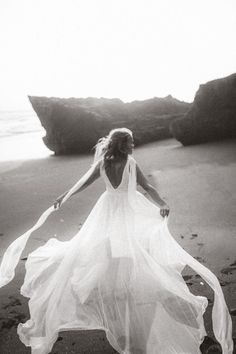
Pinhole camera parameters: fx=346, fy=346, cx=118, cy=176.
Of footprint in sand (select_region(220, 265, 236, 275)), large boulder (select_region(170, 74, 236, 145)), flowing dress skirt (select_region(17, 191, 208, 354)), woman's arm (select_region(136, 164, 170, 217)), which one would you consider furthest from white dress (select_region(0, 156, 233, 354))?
large boulder (select_region(170, 74, 236, 145))

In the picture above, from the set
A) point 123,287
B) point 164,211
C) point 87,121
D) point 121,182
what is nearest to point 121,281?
point 123,287

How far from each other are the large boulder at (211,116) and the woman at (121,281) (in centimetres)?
703

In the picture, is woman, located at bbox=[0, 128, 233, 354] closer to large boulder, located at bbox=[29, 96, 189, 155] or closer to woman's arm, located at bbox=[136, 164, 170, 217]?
woman's arm, located at bbox=[136, 164, 170, 217]

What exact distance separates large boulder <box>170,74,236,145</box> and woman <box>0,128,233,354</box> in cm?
703

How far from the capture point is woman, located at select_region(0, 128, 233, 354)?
347 cm

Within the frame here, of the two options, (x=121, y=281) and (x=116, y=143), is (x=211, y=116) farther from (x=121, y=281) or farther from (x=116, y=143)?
(x=121, y=281)

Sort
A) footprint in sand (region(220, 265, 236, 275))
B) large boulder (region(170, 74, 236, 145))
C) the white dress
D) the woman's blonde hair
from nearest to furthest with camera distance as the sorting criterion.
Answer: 1. the white dress
2. the woman's blonde hair
3. footprint in sand (region(220, 265, 236, 275))
4. large boulder (region(170, 74, 236, 145))

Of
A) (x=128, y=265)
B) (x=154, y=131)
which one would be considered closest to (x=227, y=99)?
(x=154, y=131)

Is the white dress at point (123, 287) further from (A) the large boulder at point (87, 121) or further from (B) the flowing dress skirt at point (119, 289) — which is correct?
(A) the large boulder at point (87, 121)

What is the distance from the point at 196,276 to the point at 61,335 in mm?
1931

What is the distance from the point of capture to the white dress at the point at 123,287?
3.46 m

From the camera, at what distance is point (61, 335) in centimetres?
369

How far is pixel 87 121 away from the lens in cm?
1280

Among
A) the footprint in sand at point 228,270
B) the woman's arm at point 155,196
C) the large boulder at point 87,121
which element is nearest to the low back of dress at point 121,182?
the woman's arm at point 155,196
